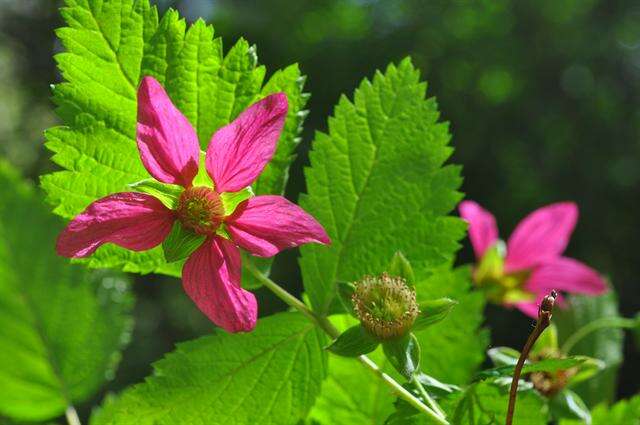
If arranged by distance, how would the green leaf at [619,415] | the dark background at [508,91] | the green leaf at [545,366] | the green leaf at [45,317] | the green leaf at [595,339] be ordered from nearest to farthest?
the green leaf at [545,366] → the green leaf at [619,415] → the green leaf at [595,339] → the green leaf at [45,317] → the dark background at [508,91]

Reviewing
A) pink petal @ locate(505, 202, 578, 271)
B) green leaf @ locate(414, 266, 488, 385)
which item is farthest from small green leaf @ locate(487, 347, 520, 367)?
pink petal @ locate(505, 202, 578, 271)

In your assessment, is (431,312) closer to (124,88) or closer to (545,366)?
(545,366)

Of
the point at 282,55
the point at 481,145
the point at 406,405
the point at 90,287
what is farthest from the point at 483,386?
the point at 282,55

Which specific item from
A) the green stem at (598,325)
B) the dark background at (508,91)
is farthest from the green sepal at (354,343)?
the dark background at (508,91)

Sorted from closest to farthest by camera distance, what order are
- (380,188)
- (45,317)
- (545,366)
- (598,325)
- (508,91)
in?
(545,366), (380,188), (598,325), (45,317), (508,91)

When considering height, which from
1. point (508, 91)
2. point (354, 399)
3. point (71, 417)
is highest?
point (354, 399)

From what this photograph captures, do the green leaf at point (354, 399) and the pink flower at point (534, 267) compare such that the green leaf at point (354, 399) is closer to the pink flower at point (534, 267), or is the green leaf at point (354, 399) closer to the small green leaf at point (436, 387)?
the small green leaf at point (436, 387)

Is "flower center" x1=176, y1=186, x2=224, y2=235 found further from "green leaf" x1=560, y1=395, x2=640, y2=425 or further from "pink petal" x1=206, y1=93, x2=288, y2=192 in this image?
"green leaf" x1=560, y1=395, x2=640, y2=425

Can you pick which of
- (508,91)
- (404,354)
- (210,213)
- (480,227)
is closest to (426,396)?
(404,354)
